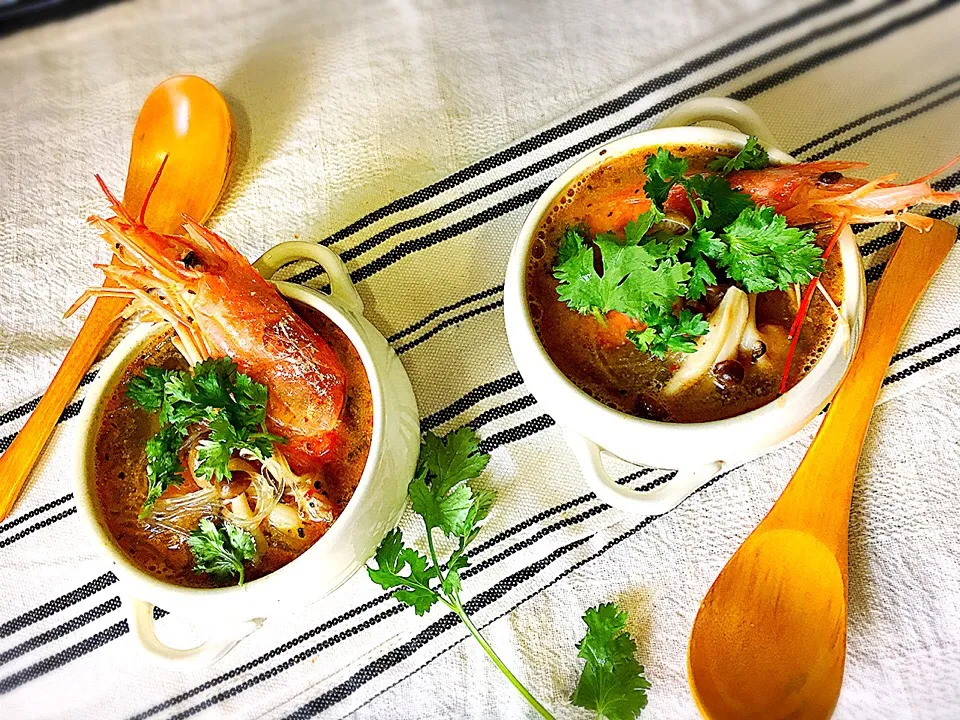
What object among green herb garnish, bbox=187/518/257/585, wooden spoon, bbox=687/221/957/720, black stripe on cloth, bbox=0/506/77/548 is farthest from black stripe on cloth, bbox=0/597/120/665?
wooden spoon, bbox=687/221/957/720

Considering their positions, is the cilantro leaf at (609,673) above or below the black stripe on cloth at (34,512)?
below

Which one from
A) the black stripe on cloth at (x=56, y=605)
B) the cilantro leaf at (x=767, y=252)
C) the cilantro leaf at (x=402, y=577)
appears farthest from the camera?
the black stripe on cloth at (x=56, y=605)

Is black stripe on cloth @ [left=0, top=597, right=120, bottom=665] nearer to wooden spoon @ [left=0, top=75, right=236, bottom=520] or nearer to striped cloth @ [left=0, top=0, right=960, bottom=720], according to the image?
striped cloth @ [left=0, top=0, right=960, bottom=720]

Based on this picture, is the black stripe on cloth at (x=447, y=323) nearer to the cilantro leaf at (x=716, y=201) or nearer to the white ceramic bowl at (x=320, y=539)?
the white ceramic bowl at (x=320, y=539)

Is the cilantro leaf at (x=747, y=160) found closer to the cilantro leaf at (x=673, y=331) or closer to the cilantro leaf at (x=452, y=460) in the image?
the cilantro leaf at (x=673, y=331)

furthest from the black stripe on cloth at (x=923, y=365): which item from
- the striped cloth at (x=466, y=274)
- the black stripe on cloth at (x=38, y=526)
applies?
the black stripe on cloth at (x=38, y=526)

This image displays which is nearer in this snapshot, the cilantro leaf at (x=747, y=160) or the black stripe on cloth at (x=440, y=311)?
the cilantro leaf at (x=747, y=160)

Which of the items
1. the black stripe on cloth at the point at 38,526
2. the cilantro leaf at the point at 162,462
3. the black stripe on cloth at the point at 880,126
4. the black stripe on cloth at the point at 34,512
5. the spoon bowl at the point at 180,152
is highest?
the spoon bowl at the point at 180,152

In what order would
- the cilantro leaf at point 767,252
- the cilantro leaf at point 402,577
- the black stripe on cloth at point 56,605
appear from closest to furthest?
the cilantro leaf at point 767,252 → the cilantro leaf at point 402,577 → the black stripe on cloth at point 56,605
